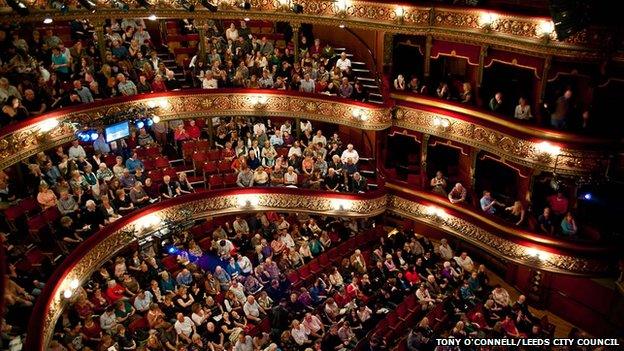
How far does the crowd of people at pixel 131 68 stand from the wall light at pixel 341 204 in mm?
3373

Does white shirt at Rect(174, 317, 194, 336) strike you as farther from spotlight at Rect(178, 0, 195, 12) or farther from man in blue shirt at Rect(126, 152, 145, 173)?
spotlight at Rect(178, 0, 195, 12)

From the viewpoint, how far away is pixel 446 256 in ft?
55.5

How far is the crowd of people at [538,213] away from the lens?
13.9 metres

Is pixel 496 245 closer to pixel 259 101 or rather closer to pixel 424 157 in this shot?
pixel 424 157

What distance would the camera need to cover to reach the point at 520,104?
46.2ft

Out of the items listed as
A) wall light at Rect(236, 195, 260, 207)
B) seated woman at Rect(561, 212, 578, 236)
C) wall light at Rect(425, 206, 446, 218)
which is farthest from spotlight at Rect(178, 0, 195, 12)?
seated woman at Rect(561, 212, 578, 236)

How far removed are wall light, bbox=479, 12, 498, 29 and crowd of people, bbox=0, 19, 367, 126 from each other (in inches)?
172

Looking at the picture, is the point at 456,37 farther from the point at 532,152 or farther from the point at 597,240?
the point at 597,240

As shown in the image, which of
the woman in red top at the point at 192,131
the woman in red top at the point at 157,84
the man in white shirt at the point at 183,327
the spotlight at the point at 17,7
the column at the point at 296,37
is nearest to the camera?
the spotlight at the point at 17,7

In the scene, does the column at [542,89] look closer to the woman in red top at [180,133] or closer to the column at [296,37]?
the column at [296,37]

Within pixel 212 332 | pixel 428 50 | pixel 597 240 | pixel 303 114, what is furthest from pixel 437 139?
pixel 212 332

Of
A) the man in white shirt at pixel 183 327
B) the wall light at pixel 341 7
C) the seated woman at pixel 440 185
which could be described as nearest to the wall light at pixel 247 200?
the man in white shirt at pixel 183 327

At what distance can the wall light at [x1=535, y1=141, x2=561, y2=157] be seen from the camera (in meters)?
13.4

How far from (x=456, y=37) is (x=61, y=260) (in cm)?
1223
